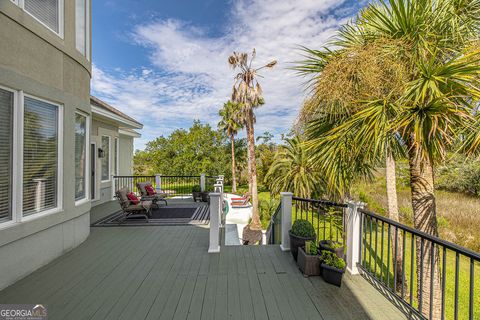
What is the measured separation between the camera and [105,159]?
917cm

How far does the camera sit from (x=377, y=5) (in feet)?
14.4

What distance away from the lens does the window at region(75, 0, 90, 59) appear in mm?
4630

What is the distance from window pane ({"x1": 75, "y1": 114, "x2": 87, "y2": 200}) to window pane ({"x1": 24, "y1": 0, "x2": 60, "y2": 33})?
1.73 m

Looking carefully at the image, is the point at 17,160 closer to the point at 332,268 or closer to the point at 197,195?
the point at 332,268

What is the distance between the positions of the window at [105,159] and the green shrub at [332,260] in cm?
908

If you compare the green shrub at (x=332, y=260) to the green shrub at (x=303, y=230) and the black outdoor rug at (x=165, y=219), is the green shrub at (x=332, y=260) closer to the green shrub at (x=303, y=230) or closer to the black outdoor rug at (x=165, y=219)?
the green shrub at (x=303, y=230)

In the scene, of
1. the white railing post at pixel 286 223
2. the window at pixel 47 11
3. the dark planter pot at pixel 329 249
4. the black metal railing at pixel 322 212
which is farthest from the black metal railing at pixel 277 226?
the window at pixel 47 11

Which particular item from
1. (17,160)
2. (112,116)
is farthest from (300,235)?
(112,116)

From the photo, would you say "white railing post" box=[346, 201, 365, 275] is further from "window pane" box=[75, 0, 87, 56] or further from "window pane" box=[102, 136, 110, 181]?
"window pane" box=[102, 136, 110, 181]

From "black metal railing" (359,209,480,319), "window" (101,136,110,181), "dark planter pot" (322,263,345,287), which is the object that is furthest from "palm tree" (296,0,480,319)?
"window" (101,136,110,181)

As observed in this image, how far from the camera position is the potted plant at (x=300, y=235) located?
373 centimetres

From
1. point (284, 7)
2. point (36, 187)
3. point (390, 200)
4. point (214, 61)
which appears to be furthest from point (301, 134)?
point (214, 61)

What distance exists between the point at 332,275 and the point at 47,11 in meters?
6.46

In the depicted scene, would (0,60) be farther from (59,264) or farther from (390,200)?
(390,200)
